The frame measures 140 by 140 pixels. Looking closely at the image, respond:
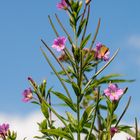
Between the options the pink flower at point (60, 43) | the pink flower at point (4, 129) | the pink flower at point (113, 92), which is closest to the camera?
the pink flower at point (113, 92)

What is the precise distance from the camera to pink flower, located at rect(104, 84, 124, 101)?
2902 mm

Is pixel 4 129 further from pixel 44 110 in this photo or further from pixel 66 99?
pixel 66 99

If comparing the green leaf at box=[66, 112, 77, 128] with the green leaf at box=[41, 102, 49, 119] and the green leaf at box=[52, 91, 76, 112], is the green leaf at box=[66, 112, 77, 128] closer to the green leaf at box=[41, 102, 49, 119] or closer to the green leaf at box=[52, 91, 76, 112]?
the green leaf at box=[52, 91, 76, 112]

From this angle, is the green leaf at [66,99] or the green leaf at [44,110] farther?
the green leaf at [44,110]

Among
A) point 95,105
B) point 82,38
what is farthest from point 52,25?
point 95,105

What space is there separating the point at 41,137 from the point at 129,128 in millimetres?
712

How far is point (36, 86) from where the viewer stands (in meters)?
3.59

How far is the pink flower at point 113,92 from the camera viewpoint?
9.52ft

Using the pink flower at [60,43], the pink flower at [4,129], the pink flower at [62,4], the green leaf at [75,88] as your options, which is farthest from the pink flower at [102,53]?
the pink flower at [4,129]

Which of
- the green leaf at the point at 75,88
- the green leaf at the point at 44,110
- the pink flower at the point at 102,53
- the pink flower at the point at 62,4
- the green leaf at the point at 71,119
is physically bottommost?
the green leaf at the point at 71,119

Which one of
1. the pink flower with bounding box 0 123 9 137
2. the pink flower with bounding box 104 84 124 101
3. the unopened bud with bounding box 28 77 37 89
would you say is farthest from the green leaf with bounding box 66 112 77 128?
the pink flower with bounding box 0 123 9 137

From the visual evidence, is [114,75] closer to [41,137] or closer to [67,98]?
[67,98]

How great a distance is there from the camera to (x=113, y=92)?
2.91 m

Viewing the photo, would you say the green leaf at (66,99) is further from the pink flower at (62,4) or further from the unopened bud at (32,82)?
the pink flower at (62,4)
